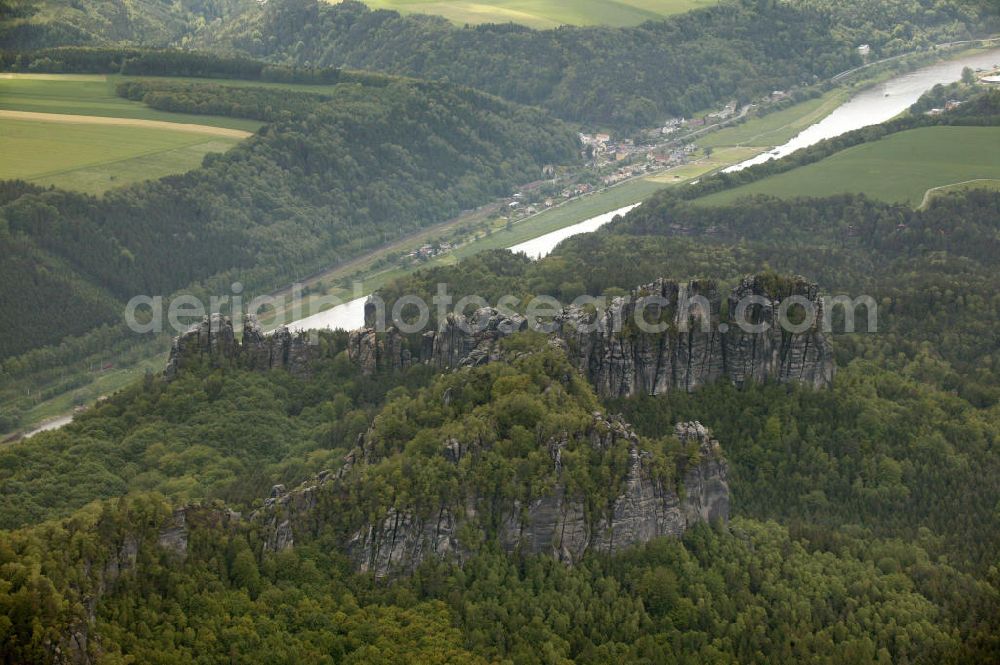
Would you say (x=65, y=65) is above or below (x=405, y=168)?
above

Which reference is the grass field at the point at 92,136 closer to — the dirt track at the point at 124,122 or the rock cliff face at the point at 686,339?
the dirt track at the point at 124,122

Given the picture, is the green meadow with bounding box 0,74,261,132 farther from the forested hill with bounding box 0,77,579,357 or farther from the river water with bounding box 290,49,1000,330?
the river water with bounding box 290,49,1000,330

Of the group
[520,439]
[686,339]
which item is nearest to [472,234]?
[686,339]

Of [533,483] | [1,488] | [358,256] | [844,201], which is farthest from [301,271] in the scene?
[533,483]

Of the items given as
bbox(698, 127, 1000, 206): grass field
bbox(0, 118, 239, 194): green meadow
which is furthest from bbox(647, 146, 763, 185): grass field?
bbox(0, 118, 239, 194): green meadow

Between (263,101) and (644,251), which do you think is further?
(263,101)

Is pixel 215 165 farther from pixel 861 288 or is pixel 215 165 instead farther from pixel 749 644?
pixel 749 644
